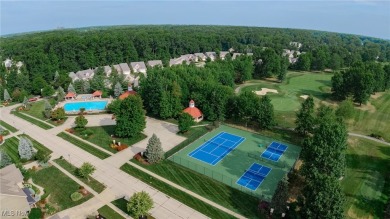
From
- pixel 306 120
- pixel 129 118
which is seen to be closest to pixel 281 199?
pixel 306 120

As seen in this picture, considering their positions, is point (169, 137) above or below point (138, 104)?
below

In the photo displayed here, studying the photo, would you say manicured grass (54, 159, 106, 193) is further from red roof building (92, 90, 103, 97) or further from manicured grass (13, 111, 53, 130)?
red roof building (92, 90, 103, 97)

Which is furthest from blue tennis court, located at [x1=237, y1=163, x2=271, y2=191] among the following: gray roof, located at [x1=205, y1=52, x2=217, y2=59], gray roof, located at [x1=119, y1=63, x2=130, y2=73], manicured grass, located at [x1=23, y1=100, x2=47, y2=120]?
gray roof, located at [x1=205, y1=52, x2=217, y2=59]

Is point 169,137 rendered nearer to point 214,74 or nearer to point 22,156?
point 22,156

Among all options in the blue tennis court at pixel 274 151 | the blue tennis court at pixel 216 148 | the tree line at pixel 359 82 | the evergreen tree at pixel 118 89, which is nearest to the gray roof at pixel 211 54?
the tree line at pixel 359 82

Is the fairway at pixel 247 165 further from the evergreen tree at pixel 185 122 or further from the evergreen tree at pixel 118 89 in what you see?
the evergreen tree at pixel 118 89

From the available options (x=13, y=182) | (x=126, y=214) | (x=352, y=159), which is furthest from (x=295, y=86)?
(x=13, y=182)
